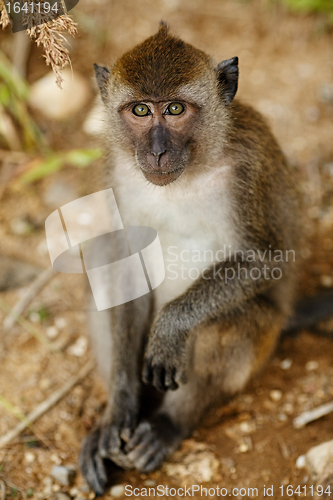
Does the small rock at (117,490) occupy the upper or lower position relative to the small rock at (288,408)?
upper

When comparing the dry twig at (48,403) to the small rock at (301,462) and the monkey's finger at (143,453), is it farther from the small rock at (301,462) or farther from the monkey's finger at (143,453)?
the small rock at (301,462)

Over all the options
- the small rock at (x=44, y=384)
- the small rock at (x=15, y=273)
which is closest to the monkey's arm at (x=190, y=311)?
the small rock at (x=44, y=384)

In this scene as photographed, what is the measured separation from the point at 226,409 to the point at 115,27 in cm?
509

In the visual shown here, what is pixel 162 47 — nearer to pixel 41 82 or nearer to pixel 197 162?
pixel 197 162

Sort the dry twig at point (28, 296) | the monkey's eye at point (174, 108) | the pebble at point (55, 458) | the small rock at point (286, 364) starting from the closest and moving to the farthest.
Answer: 1. the monkey's eye at point (174, 108)
2. the pebble at point (55, 458)
3. the small rock at point (286, 364)
4. the dry twig at point (28, 296)

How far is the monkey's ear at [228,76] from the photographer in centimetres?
290

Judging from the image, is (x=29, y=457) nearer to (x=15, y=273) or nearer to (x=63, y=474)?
(x=63, y=474)

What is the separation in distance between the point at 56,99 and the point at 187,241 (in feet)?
10.8

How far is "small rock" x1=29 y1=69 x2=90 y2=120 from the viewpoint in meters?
5.84

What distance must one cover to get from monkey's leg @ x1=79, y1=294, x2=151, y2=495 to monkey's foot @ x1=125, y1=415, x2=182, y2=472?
6 centimetres

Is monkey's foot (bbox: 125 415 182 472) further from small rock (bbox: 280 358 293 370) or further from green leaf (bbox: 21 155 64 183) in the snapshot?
green leaf (bbox: 21 155 64 183)

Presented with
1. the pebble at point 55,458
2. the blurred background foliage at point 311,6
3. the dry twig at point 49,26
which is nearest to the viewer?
the dry twig at point 49,26

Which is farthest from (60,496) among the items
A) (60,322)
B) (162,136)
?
(162,136)

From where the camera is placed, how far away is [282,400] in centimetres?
387
